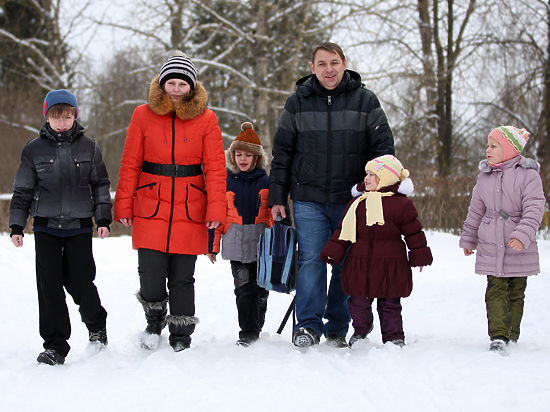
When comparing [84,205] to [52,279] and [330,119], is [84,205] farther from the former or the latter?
[330,119]

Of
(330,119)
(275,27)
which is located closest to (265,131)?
(275,27)

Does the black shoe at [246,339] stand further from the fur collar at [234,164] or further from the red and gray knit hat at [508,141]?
the red and gray knit hat at [508,141]

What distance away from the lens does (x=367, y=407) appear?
284 centimetres

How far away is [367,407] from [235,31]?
43.8 ft

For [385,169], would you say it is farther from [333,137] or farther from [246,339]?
[246,339]

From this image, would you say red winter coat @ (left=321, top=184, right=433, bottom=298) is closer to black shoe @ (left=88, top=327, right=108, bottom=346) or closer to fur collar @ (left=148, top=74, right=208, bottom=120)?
fur collar @ (left=148, top=74, right=208, bottom=120)

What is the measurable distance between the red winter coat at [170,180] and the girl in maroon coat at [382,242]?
2.93 ft

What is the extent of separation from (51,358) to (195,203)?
1343 mm

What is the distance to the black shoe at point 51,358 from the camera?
369 centimetres

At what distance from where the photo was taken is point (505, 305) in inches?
154

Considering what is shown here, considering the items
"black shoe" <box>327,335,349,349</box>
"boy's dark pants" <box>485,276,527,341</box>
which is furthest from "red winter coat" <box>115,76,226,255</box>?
"boy's dark pants" <box>485,276,527,341</box>

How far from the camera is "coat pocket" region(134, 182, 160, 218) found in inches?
152

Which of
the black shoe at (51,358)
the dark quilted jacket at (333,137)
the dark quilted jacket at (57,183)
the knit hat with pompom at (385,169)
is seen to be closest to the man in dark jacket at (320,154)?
the dark quilted jacket at (333,137)

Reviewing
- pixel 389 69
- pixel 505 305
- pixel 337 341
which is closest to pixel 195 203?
pixel 337 341
